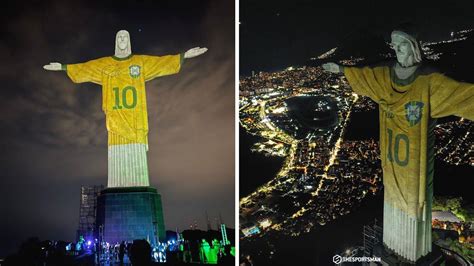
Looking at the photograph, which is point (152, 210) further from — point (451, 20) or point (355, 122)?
point (451, 20)

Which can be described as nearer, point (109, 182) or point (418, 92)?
point (418, 92)

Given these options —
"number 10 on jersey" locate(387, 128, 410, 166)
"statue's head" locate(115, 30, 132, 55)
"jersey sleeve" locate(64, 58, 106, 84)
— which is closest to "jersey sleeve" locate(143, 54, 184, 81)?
"statue's head" locate(115, 30, 132, 55)

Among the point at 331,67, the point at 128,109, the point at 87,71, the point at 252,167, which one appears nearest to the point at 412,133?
the point at 331,67

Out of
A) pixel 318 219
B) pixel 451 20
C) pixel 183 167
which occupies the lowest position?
pixel 318 219

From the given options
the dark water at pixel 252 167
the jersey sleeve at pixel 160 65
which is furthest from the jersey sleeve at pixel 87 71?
the dark water at pixel 252 167

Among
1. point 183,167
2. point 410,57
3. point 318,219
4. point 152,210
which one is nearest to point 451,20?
point 410,57

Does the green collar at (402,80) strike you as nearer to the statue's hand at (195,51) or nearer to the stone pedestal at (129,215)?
the statue's hand at (195,51)
